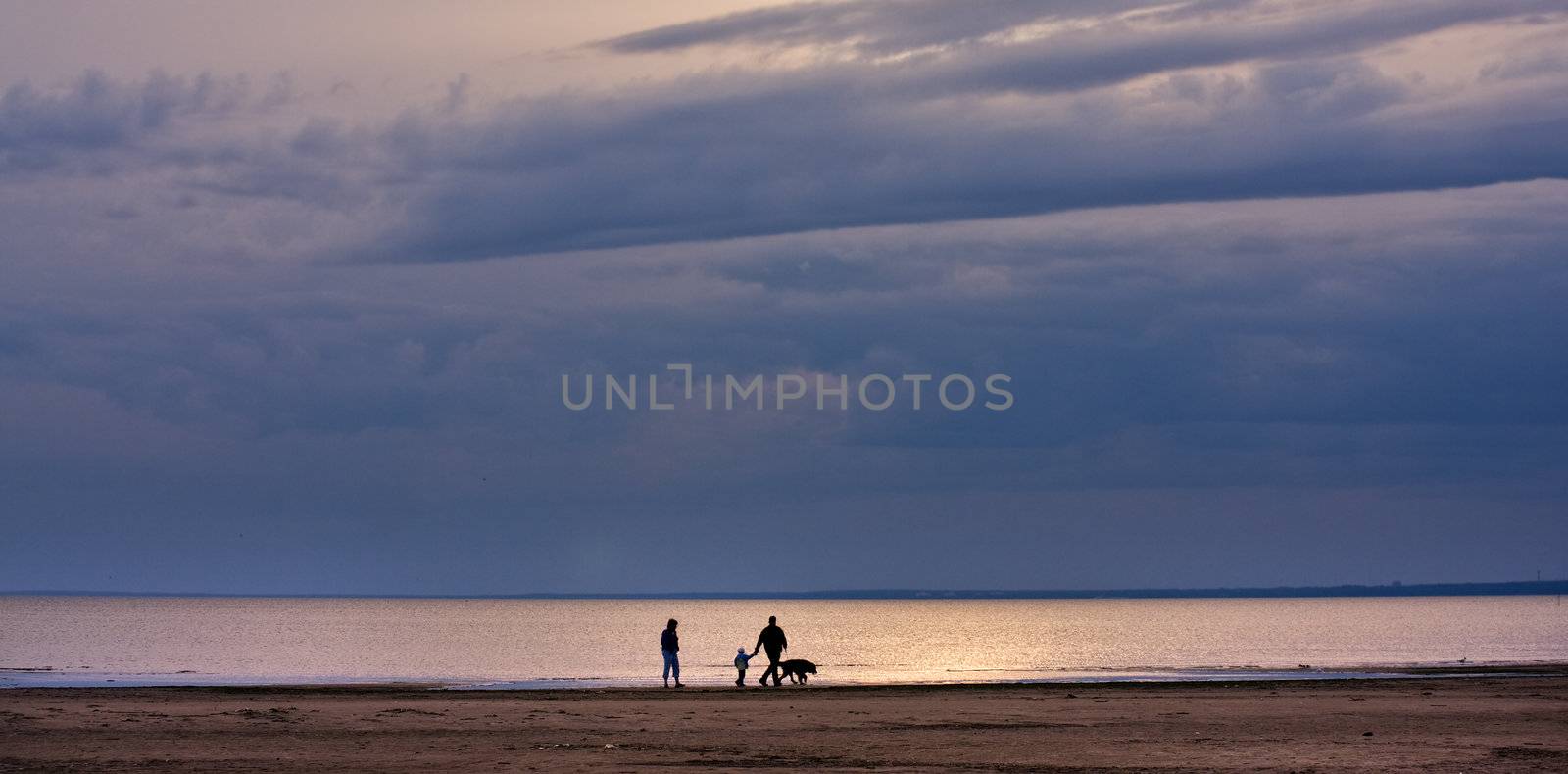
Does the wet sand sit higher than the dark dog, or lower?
lower

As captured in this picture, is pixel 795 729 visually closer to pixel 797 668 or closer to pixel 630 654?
pixel 797 668

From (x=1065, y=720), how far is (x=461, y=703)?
40.9 ft

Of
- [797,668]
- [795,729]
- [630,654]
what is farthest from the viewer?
[630,654]

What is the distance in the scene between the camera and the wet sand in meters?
23.8

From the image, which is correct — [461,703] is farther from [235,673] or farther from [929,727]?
[235,673]

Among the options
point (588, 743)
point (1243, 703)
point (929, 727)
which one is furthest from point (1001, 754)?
point (1243, 703)

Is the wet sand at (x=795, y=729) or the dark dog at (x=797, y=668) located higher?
the dark dog at (x=797, y=668)

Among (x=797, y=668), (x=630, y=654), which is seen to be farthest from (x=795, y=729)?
(x=630, y=654)

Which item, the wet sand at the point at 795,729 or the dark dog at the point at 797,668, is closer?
the wet sand at the point at 795,729

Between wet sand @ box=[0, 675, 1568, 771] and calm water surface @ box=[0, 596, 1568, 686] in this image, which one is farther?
calm water surface @ box=[0, 596, 1568, 686]

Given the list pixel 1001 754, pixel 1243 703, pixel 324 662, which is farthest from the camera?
pixel 324 662

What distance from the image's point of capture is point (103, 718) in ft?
98.4

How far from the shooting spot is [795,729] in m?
28.9

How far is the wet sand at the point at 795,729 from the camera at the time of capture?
2383 centimetres
